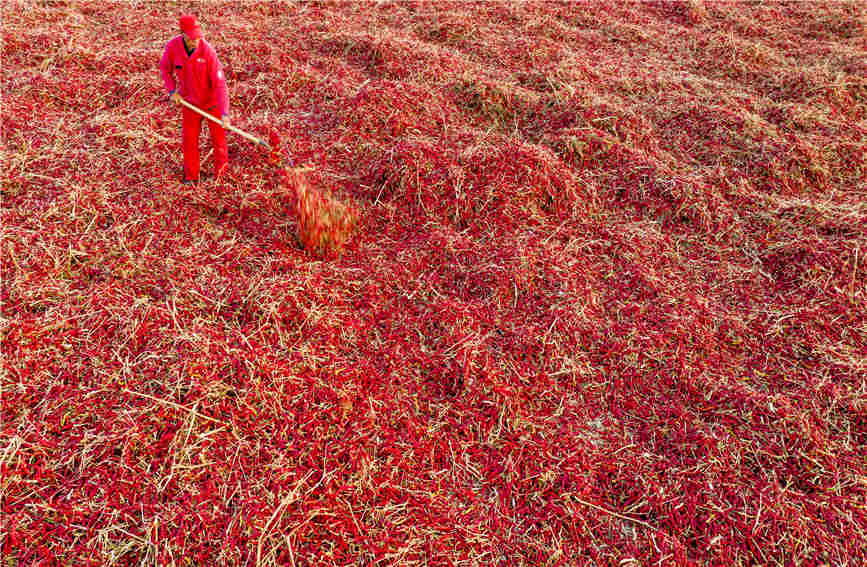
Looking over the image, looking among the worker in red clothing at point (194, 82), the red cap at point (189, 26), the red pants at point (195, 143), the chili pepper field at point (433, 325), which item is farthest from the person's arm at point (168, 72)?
the chili pepper field at point (433, 325)

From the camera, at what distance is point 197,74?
4.62 metres

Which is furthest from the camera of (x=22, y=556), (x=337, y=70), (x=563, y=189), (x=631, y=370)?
(x=337, y=70)

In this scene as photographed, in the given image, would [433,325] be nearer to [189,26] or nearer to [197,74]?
[197,74]

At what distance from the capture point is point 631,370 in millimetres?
3797

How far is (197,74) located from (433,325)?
3390mm

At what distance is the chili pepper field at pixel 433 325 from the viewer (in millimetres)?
2789

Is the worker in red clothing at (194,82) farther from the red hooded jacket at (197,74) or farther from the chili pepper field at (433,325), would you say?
the chili pepper field at (433,325)

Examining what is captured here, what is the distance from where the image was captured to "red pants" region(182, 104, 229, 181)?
4844 mm

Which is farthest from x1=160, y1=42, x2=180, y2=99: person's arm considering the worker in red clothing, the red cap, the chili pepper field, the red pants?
the chili pepper field

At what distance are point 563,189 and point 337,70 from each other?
15.3 ft

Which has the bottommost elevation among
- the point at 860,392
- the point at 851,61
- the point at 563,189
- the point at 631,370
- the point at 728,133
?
the point at 631,370

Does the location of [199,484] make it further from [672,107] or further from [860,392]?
[672,107]

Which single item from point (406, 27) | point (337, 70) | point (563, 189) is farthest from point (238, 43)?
point (563, 189)

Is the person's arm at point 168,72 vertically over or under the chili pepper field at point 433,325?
over
